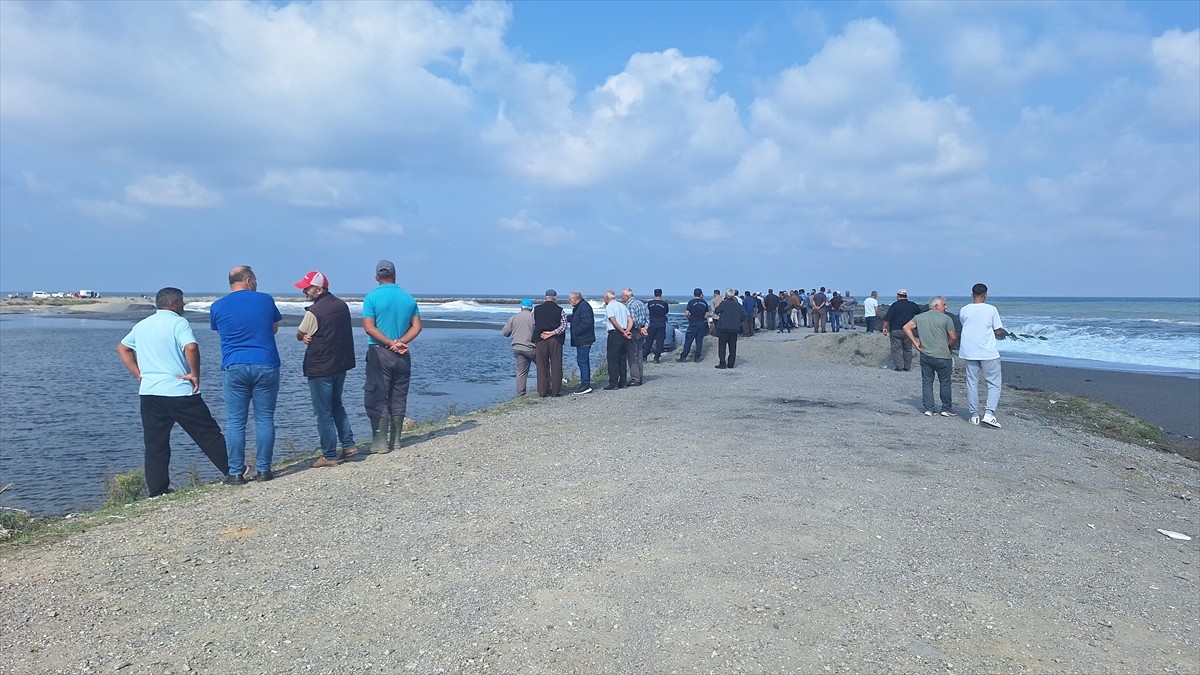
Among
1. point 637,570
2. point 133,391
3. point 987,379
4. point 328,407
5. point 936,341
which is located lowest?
point 133,391

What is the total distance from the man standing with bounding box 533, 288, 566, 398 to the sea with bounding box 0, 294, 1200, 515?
5.83ft

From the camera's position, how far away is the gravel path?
154 inches

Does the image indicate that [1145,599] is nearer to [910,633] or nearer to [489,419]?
[910,633]

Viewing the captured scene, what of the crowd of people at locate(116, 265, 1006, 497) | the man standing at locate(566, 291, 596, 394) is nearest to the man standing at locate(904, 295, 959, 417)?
the crowd of people at locate(116, 265, 1006, 497)

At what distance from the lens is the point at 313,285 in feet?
26.2

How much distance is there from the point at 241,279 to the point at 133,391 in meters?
13.4

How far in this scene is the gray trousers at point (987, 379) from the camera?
10555 mm

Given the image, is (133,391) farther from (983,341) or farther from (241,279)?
(983,341)

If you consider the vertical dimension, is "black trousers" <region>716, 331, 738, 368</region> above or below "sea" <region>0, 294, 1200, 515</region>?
above

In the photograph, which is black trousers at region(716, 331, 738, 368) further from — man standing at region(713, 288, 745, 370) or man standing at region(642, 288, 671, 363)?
man standing at region(642, 288, 671, 363)

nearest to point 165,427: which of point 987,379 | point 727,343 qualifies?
point 987,379

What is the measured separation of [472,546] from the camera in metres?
5.38

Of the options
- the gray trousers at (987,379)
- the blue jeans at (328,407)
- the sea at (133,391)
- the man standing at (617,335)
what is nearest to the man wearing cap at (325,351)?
the blue jeans at (328,407)

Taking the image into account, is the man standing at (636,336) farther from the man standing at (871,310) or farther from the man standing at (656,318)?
the man standing at (871,310)
